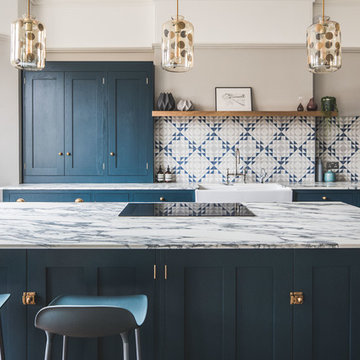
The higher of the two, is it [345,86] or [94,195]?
[345,86]

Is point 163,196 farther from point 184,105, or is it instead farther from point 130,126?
point 184,105

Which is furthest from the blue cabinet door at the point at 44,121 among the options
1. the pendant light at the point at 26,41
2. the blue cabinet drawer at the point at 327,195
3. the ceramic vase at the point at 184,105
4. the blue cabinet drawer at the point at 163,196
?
the blue cabinet drawer at the point at 327,195

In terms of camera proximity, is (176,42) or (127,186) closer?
(176,42)

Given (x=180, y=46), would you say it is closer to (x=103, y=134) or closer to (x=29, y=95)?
(x=103, y=134)

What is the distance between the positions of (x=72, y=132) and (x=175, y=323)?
3.05 m

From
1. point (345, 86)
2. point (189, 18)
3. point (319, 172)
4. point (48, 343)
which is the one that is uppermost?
point (189, 18)

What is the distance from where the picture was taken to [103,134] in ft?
13.9

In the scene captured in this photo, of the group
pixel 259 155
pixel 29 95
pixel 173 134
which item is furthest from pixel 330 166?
pixel 29 95

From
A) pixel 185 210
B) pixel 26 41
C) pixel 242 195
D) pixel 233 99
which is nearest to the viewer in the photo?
pixel 26 41

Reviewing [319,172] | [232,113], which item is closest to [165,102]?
[232,113]

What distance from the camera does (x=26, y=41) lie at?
1.85 meters

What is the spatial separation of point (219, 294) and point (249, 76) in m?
3.25

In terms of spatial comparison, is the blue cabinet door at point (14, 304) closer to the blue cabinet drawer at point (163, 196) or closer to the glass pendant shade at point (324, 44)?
the glass pendant shade at point (324, 44)

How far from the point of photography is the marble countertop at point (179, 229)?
154 centimetres
